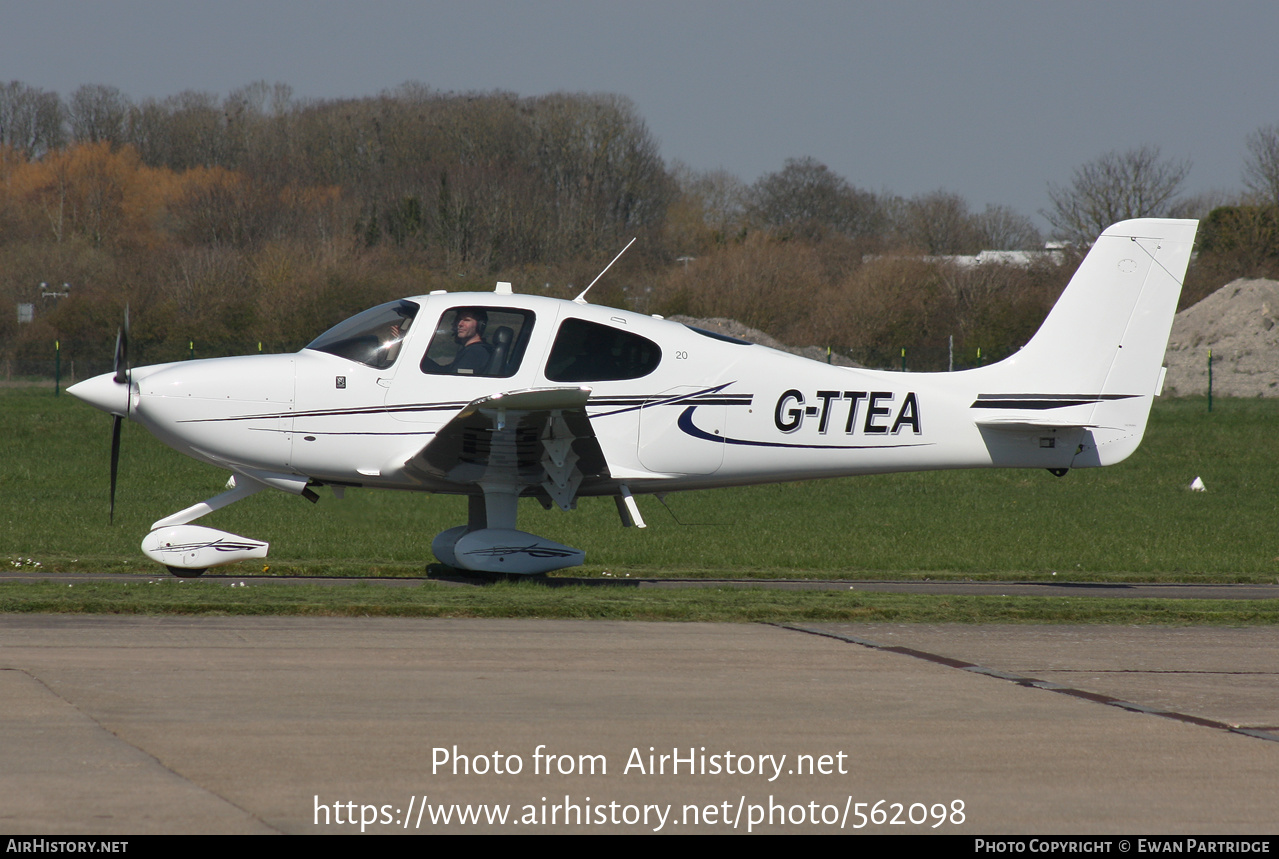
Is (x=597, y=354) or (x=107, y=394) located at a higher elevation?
(x=597, y=354)

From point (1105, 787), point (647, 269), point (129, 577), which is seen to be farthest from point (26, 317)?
point (1105, 787)

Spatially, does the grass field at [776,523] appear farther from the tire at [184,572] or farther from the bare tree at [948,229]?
the bare tree at [948,229]

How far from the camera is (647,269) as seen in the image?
66438 mm

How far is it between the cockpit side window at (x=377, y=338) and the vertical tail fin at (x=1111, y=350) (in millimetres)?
5343

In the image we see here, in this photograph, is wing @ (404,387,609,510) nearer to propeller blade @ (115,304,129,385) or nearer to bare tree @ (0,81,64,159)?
propeller blade @ (115,304,129,385)

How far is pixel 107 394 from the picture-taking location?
10531mm

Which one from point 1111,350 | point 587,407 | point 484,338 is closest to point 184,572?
point 484,338

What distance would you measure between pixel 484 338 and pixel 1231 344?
3755cm

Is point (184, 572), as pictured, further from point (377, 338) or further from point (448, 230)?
point (448, 230)

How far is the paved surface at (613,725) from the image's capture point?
15.4ft

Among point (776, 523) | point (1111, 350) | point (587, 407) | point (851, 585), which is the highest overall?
point (1111, 350)

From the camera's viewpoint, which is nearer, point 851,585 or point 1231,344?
point 851,585

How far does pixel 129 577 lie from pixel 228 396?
1.89m

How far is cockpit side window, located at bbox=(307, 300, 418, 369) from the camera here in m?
10.7
